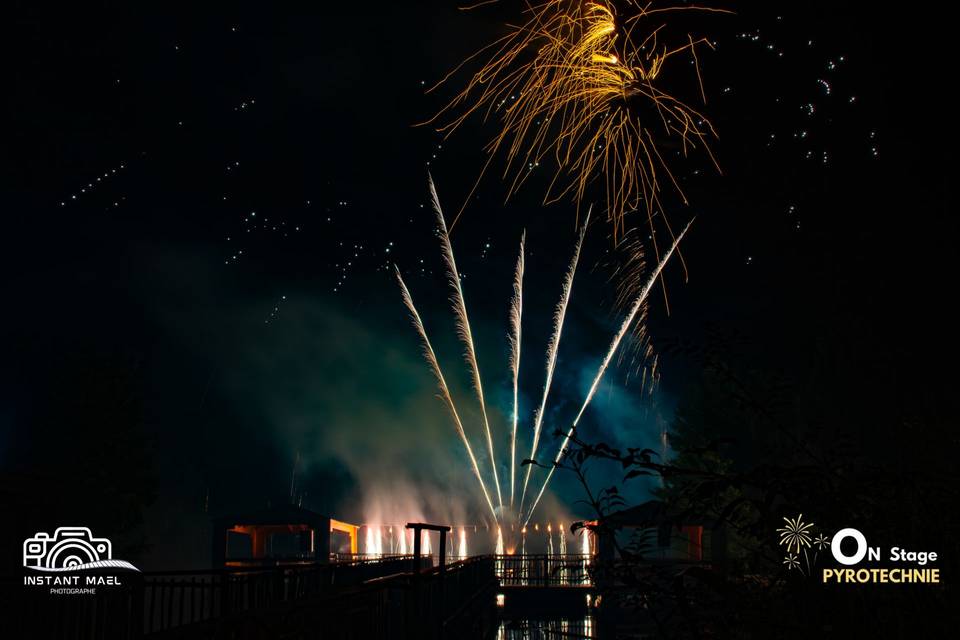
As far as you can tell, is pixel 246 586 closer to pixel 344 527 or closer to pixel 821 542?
pixel 821 542

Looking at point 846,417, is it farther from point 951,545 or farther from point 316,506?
point 316,506

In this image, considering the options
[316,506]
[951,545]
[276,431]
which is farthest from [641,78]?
[276,431]

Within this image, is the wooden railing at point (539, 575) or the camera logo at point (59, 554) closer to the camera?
the camera logo at point (59, 554)

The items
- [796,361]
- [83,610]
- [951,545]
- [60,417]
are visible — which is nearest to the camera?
[951,545]

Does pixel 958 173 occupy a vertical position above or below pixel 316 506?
above

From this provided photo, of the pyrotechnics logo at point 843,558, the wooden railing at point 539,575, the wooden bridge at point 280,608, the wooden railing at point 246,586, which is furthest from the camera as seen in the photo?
the wooden railing at point 539,575

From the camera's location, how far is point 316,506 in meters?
71.8

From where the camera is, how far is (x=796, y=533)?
384 cm

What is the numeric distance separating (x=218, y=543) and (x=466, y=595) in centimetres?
1945

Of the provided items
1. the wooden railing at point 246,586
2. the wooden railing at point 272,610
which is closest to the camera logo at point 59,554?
the wooden railing at point 246,586

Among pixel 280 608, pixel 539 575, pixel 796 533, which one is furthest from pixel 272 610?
pixel 539 575

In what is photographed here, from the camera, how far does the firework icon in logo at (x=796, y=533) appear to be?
3.81 metres

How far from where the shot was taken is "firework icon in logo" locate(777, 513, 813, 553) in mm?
3809

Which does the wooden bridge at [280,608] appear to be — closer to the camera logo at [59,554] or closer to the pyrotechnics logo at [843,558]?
the pyrotechnics logo at [843,558]
